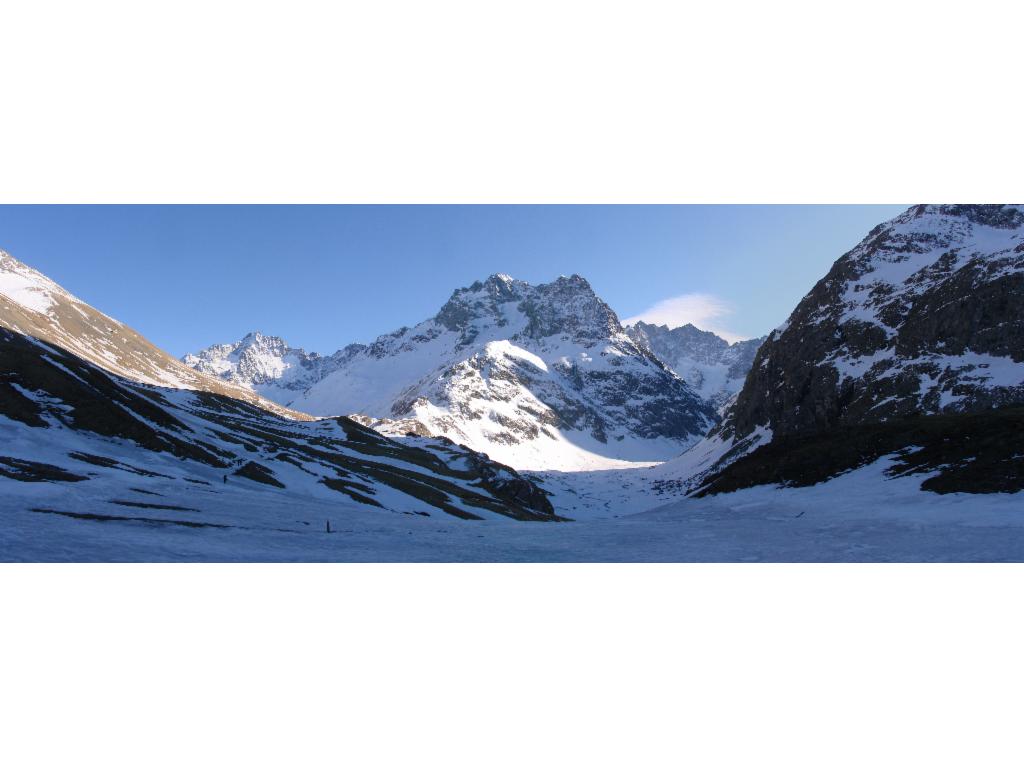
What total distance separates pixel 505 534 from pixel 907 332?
479 ft

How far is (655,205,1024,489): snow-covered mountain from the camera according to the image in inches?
1393

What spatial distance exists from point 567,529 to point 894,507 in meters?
14.5

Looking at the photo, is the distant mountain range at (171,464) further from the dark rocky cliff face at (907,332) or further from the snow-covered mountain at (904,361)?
the dark rocky cliff face at (907,332)

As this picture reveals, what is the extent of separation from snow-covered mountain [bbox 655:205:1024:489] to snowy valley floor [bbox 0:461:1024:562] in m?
5.24

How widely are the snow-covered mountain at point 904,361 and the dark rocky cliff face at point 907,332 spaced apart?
1.16 feet

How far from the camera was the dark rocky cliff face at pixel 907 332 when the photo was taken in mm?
114625

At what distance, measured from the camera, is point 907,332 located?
135500 millimetres

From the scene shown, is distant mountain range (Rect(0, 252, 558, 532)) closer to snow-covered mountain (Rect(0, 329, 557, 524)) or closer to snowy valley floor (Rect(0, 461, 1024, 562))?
snow-covered mountain (Rect(0, 329, 557, 524))

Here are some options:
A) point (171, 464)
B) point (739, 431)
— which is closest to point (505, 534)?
point (171, 464)

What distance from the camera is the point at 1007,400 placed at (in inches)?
4011

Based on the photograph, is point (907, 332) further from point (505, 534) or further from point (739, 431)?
point (505, 534)

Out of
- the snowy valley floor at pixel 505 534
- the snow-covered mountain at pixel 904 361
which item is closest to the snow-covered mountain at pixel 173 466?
the snowy valley floor at pixel 505 534

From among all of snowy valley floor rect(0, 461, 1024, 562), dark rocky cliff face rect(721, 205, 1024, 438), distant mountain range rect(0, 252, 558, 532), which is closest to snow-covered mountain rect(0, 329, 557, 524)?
distant mountain range rect(0, 252, 558, 532)

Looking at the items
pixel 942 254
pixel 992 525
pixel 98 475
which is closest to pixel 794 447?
pixel 992 525
